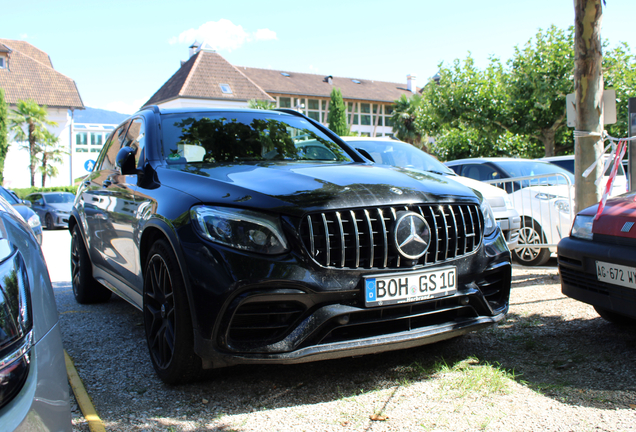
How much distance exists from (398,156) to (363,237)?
197 inches

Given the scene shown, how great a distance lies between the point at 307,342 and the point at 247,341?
284 millimetres

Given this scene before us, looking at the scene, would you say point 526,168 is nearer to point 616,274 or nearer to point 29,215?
point 616,274

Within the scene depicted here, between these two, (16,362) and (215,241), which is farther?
(215,241)

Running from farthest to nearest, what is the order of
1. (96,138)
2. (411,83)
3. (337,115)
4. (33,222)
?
(411,83), (337,115), (96,138), (33,222)

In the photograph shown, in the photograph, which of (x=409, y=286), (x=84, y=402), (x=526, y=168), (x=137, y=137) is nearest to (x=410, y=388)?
(x=409, y=286)

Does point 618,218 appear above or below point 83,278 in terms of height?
above

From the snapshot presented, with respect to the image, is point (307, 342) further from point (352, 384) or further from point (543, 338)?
point (543, 338)

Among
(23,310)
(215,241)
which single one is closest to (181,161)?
(215,241)

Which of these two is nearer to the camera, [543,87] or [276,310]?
[276,310]

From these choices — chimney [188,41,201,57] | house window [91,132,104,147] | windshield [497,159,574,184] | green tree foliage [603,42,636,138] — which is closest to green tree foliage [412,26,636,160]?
green tree foliage [603,42,636,138]

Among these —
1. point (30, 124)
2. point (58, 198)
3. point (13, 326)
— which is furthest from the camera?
point (30, 124)

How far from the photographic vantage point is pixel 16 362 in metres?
1.37

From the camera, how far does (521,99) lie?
1026 inches

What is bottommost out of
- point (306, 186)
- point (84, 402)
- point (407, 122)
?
point (84, 402)
